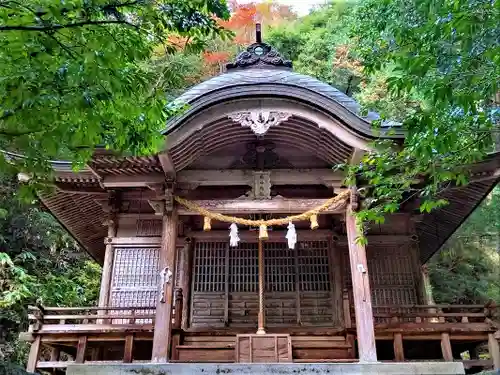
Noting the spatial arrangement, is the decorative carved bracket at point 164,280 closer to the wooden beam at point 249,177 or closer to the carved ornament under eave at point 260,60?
the wooden beam at point 249,177

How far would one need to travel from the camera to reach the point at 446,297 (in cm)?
1861

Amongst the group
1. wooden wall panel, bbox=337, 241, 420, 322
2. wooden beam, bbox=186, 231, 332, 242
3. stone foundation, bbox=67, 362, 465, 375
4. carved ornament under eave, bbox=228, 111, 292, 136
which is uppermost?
carved ornament under eave, bbox=228, 111, 292, 136

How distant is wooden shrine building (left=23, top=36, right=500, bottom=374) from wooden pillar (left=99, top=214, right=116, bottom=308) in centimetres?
3

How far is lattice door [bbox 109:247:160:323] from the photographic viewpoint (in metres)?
9.45

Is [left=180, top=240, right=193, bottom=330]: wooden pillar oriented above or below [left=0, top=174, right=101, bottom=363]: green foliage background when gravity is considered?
below

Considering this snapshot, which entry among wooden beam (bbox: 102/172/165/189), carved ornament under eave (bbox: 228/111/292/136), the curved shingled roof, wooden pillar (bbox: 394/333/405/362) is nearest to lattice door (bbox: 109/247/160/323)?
wooden beam (bbox: 102/172/165/189)

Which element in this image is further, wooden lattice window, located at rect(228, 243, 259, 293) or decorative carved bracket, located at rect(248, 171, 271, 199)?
wooden lattice window, located at rect(228, 243, 259, 293)

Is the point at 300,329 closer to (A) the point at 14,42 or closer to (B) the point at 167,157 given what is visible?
(B) the point at 167,157

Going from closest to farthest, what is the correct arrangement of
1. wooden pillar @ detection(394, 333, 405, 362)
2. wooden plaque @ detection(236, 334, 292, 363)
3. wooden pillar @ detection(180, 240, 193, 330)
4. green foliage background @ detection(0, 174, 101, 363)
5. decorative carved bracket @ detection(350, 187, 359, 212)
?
wooden plaque @ detection(236, 334, 292, 363) < wooden pillar @ detection(394, 333, 405, 362) < decorative carved bracket @ detection(350, 187, 359, 212) < wooden pillar @ detection(180, 240, 193, 330) < green foliage background @ detection(0, 174, 101, 363)

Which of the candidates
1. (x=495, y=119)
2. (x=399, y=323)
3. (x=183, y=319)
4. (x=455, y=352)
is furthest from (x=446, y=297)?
(x=495, y=119)

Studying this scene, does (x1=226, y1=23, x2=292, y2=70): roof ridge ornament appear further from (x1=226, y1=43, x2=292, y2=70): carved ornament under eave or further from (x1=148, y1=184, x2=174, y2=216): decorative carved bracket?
(x1=148, y1=184, x2=174, y2=216): decorative carved bracket

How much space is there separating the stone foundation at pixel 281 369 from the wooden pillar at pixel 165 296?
17.3 inches

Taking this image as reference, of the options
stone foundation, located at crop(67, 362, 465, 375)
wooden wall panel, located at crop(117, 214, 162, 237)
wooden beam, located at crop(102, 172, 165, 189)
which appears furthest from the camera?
wooden wall panel, located at crop(117, 214, 162, 237)

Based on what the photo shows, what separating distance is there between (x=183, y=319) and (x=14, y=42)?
682 centimetres
